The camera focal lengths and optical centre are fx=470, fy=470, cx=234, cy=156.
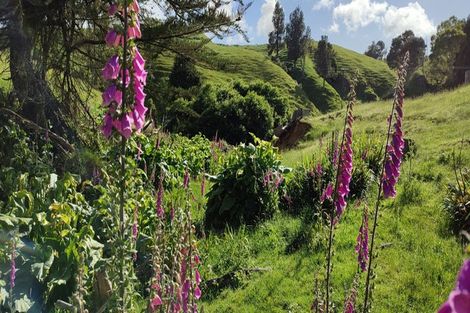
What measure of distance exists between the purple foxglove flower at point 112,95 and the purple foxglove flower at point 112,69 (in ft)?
0.18

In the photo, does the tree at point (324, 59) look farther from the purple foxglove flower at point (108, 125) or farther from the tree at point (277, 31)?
the purple foxglove flower at point (108, 125)

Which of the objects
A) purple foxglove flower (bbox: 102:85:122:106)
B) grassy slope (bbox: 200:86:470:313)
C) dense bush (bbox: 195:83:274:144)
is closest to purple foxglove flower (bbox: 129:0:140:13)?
purple foxglove flower (bbox: 102:85:122:106)

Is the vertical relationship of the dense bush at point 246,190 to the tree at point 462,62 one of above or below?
below

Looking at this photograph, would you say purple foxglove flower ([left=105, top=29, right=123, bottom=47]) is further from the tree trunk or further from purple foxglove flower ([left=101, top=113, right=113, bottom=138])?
the tree trunk

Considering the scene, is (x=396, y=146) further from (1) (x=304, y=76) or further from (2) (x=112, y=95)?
(1) (x=304, y=76)

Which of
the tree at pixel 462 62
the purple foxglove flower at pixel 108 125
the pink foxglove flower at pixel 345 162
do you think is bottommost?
the pink foxglove flower at pixel 345 162

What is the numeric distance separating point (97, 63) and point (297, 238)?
Result: 21.7 ft

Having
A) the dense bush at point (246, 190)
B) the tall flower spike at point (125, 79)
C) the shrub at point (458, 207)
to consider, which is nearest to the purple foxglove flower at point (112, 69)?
the tall flower spike at point (125, 79)

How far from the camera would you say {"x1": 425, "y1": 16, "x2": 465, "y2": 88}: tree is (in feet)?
172

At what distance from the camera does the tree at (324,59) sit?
92375 millimetres

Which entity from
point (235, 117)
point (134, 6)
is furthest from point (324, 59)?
point (134, 6)

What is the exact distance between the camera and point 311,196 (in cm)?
838

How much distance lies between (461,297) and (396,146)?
2.52 metres

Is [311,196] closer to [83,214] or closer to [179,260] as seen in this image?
[83,214]
